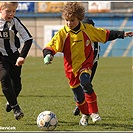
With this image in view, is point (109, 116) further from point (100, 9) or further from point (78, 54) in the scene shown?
point (100, 9)

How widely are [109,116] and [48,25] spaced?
34730mm

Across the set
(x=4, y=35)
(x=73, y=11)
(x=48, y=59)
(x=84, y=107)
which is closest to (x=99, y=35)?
(x=73, y=11)

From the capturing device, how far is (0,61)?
671 centimetres

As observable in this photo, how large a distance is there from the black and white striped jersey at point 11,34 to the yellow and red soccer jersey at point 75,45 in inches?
19.4

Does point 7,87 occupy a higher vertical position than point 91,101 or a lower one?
higher

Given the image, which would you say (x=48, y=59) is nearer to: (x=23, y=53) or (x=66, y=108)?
(x=23, y=53)

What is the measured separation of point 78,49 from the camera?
6.45 metres

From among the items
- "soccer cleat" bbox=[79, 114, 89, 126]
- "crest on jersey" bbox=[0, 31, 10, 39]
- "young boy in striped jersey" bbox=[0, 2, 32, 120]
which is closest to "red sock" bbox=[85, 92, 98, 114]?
"soccer cleat" bbox=[79, 114, 89, 126]

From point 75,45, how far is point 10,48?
104cm

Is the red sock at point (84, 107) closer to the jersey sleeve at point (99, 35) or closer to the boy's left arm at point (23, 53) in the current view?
the jersey sleeve at point (99, 35)

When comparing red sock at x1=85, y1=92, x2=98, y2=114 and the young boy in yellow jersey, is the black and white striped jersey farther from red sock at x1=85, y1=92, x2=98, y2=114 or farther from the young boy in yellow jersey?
red sock at x1=85, y1=92, x2=98, y2=114

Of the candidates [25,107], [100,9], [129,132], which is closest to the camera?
[129,132]

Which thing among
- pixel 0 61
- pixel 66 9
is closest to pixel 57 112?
pixel 0 61

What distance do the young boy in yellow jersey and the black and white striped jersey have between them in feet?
1.58
